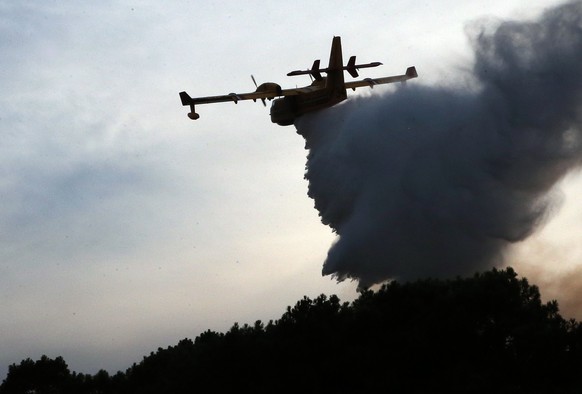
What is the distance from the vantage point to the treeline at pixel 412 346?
4972 cm

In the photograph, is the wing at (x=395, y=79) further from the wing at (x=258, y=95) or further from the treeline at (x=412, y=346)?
the treeline at (x=412, y=346)

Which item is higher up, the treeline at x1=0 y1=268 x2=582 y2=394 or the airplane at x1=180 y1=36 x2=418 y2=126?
the airplane at x1=180 y1=36 x2=418 y2=126

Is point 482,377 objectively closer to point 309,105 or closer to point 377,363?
point 377,363

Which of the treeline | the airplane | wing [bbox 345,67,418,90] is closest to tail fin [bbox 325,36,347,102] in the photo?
the airplane

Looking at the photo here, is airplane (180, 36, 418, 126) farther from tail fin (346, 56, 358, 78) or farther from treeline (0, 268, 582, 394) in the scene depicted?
treeline (0, 268, 582, 394)

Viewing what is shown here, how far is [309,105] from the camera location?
209 ft

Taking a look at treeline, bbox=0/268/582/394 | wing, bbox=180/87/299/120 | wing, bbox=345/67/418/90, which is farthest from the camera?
wing, bbox=345/67/418/90

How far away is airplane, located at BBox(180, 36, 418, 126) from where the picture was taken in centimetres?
6203

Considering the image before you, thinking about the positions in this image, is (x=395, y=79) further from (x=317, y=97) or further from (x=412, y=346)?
(x=412, y=346)

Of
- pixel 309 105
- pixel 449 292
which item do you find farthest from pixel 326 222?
pixel 449 292

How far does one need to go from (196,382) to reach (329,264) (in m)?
10.7

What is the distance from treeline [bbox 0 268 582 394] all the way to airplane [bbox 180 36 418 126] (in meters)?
11.6

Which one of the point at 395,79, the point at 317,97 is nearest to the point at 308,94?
the point at 317,97

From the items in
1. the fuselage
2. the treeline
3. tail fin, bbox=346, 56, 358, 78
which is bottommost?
the treeline
